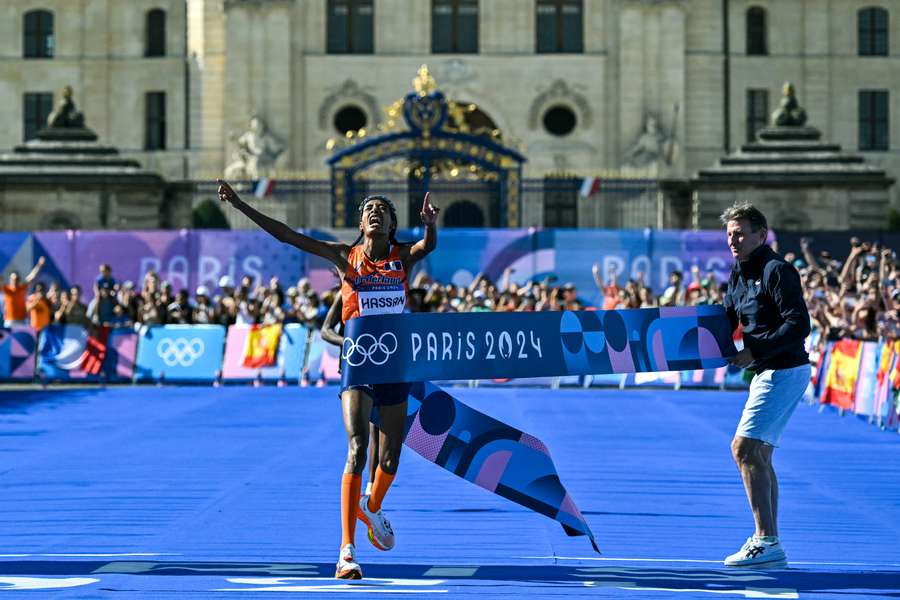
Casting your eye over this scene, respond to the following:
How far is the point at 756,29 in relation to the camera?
6462 cm

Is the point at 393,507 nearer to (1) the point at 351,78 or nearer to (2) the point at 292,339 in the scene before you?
(2) the point at 292,339

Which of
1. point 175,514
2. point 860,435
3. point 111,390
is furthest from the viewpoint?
point 111,390

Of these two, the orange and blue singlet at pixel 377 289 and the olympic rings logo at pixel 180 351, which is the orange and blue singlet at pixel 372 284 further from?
the olympic rings logo at pixel 180 351

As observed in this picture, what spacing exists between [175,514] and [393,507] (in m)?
1.64

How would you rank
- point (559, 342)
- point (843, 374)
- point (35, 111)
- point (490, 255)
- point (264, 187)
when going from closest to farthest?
point (559, 342), point (843, 374), point (490, 255), point (264, 187), point (35, 111)

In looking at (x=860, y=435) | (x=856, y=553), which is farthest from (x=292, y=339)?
(x=856, y=553)

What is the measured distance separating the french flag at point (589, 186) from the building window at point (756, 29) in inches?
1119

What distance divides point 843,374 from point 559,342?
13.3 meters

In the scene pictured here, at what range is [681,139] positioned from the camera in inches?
2292

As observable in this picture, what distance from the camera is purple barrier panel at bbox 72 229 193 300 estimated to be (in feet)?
113

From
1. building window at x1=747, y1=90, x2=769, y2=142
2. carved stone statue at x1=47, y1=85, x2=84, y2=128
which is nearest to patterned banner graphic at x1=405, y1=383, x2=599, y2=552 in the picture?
carved stone statue at x1=47, y1=85, x2=84, y2=128

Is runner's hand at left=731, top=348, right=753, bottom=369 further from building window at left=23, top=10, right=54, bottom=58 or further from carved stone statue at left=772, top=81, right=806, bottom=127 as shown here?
building window at left=23, top=10, right=54, bottom=58

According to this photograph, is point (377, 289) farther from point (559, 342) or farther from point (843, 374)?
point (843, 374)

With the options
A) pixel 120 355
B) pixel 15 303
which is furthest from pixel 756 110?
pixel 15 303
